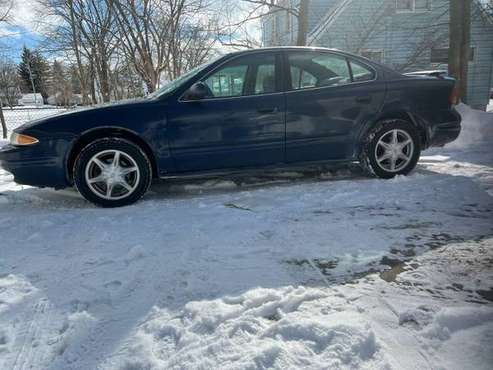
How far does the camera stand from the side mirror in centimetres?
383

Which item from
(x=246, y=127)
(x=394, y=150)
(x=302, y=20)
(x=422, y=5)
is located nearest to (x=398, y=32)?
(x=422, y=5)

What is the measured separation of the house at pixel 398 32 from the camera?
15.4 m

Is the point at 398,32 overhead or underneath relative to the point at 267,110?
overhead

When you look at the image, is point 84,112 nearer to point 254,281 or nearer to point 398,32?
point 254,281

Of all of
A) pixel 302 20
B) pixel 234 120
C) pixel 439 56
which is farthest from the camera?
pixel 439 56

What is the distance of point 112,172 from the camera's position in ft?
12.5

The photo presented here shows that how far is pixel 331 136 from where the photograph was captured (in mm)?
4316

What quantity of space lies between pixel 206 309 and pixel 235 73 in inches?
113

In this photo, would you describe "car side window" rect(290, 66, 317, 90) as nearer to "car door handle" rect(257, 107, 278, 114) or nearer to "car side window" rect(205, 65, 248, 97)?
"car door handle" rect(257, 107, 278, 114)

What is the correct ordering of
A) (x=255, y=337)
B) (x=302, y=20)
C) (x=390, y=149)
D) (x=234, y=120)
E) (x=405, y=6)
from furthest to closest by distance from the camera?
(x=405, y=6) → (x=302, y=20) → (x=390, y=149) → (x=234, y=120) → (x=255, y=337)

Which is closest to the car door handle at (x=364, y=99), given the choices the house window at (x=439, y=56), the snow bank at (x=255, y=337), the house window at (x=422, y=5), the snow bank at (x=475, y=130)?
the snow bank at (x=255, y=337)

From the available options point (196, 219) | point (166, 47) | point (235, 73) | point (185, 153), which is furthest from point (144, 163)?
point (166, 47)

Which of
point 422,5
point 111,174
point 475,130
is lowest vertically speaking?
point 475,130

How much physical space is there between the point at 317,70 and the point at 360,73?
1.78 feet
